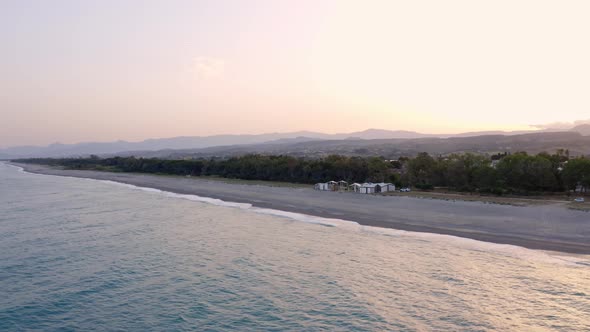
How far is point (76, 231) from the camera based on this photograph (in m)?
27.8

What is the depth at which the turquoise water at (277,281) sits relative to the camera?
45.7 feet

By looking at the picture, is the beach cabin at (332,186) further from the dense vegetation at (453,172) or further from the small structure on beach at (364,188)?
the dense vegetation at (453,172)

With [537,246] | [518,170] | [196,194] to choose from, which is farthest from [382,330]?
[196,194]

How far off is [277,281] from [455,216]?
60.4ft

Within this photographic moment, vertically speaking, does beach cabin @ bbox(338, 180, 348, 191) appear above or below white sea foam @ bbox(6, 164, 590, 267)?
above

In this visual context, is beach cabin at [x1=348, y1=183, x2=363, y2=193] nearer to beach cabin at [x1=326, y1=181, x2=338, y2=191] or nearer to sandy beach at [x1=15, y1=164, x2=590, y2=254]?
sandy beach at [x1=15, y1=164, x2=590, y2=254]

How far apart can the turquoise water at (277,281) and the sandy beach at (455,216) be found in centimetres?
226

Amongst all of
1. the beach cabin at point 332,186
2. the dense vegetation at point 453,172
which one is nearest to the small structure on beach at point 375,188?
the dense vegetation at point 453,172

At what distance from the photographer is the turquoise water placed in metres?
13.9

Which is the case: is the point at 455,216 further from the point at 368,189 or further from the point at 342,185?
the point at 342,185

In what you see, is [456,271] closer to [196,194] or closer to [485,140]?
[196,194]

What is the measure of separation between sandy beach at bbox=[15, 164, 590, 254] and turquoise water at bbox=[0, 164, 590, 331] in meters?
2.26

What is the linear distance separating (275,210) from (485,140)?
139 meters

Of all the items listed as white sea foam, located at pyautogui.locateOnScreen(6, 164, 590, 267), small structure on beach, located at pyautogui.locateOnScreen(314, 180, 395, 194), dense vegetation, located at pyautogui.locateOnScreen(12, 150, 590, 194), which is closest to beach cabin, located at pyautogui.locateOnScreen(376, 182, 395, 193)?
small structure on beach, located at pyautogui.locateOnScreen(314, 180, 395, 194)
